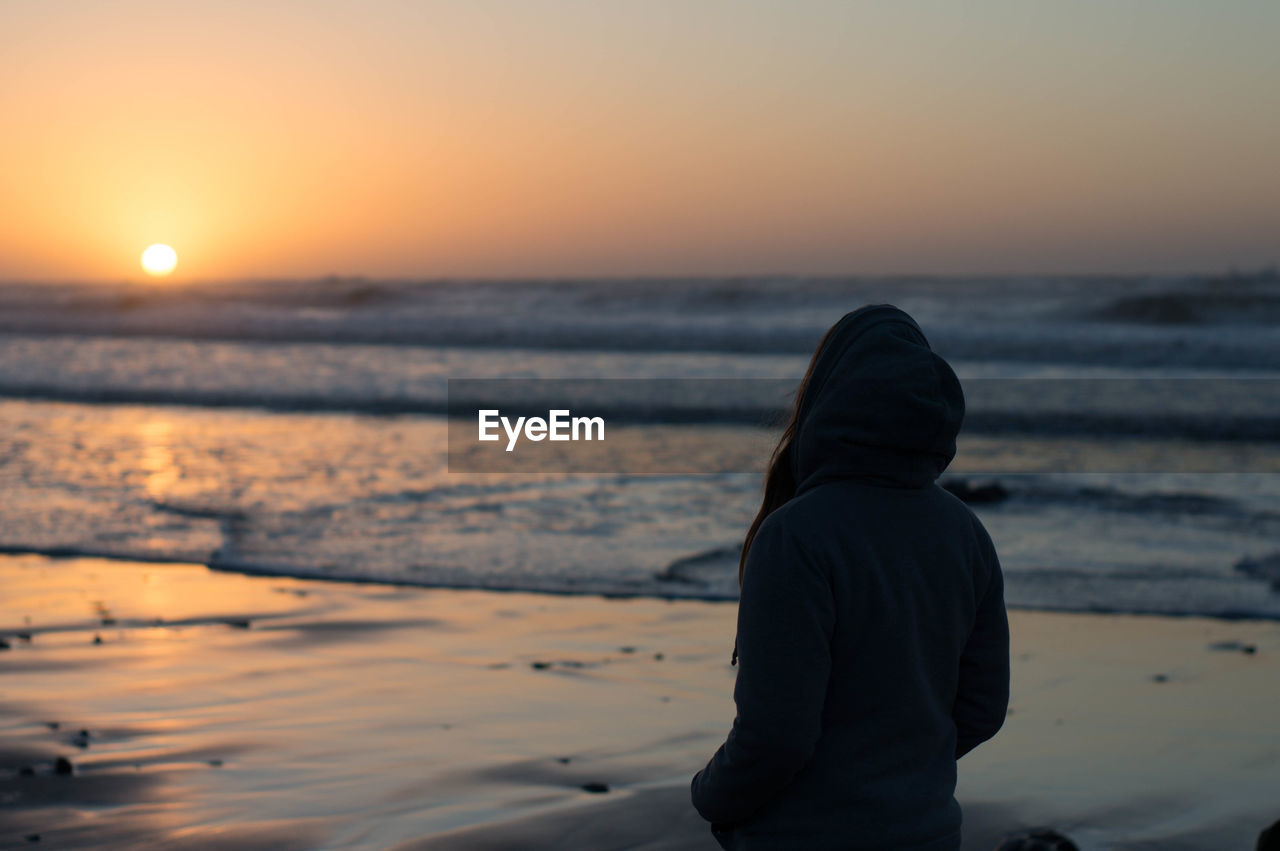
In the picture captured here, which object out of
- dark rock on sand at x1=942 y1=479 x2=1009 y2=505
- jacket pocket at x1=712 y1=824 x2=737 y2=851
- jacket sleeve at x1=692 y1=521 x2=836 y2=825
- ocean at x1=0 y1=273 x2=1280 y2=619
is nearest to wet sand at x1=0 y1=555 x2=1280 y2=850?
ocean at x1=0 y1=273 x2=1280 y2=619

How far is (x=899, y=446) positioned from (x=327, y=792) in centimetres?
271

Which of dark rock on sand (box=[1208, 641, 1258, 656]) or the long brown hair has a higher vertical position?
the long brown hair

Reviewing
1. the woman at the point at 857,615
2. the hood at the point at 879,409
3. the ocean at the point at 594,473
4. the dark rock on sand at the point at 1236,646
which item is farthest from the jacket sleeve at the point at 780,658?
the dark rock on sand at the point at 1236,646

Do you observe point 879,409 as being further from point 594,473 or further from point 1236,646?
point 594,473

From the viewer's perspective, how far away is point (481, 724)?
14.5ft

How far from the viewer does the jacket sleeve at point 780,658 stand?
1590 mm

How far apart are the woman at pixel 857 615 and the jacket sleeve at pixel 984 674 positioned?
60 millimetres

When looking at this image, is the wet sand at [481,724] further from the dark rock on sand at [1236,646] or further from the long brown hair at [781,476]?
the long brown hair at [781,476]

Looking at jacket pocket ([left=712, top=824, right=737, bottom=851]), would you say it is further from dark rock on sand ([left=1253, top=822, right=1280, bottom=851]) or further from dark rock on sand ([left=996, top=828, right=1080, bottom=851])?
dark rock on sand ([left=1253, top=822, right=1280, bottom=851])

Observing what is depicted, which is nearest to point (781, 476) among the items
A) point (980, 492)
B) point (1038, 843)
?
point (1038, 843)

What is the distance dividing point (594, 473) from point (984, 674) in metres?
9.18

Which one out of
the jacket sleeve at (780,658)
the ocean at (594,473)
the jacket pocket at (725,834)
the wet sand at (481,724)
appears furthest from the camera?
the ocean at (594,473)

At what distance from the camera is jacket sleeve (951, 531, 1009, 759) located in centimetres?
188

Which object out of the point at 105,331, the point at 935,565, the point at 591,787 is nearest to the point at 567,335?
the point at 105,331
